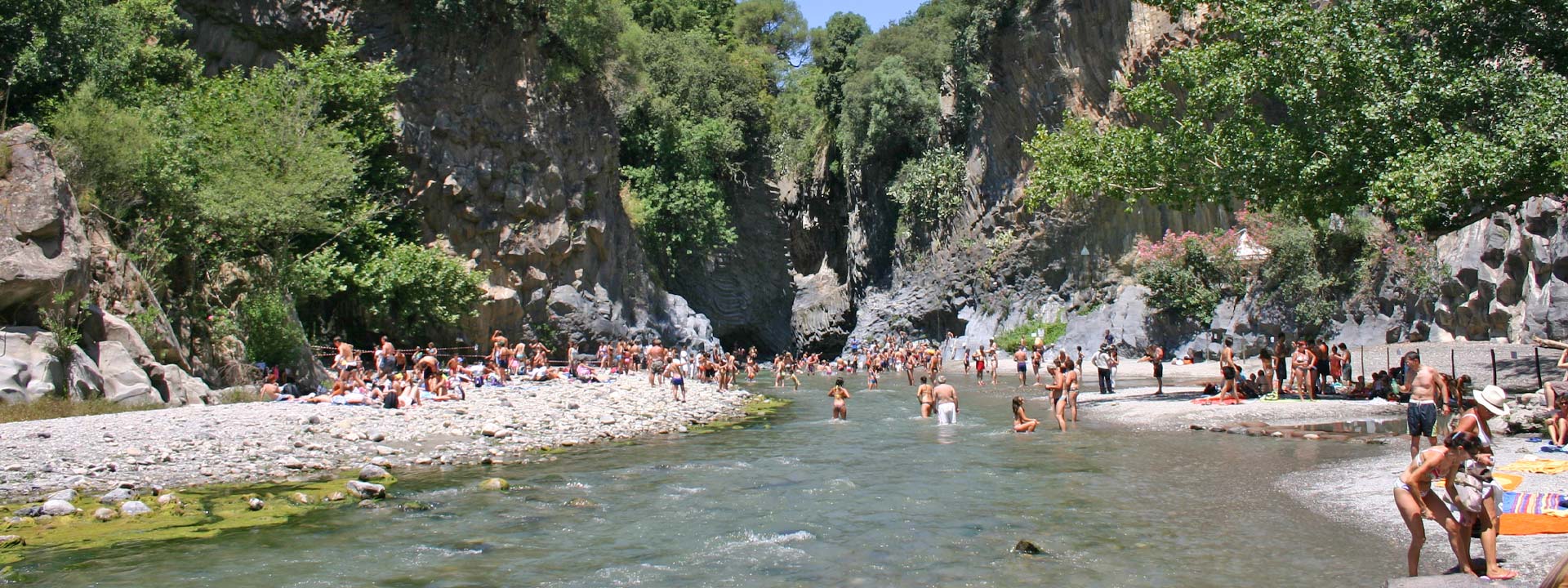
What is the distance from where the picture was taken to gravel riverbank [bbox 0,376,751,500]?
446 inches

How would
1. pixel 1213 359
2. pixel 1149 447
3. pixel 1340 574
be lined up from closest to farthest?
pixel 1340 574, pixel 1149 447, pixel 1213 359

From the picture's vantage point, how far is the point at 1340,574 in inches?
290

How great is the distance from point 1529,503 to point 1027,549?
381 cm

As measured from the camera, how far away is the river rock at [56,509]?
375 inches

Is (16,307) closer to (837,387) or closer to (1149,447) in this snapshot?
(837,387)

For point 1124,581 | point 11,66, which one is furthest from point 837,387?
point 11,66

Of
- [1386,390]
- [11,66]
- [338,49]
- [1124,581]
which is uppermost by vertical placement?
[338,49]

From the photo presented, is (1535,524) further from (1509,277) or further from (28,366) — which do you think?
(28,366)

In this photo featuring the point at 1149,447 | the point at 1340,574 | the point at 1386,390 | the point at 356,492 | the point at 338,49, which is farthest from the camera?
the point at 338,49

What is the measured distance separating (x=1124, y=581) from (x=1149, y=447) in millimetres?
7403

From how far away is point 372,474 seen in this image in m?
12.1

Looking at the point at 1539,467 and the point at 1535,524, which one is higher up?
the point at 1539,467

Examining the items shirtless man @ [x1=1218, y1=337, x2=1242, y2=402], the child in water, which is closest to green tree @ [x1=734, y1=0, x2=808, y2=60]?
the child in water

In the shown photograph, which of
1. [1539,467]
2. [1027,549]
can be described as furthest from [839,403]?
[1539,467]
